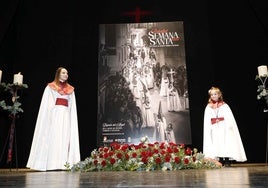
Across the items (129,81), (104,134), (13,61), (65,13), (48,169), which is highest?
(65,13)

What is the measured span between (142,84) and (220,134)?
5.90 ft

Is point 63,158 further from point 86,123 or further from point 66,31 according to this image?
point 66,31

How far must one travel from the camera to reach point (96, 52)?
21.2 ft

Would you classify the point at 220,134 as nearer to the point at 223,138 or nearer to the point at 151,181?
the point at 223,138

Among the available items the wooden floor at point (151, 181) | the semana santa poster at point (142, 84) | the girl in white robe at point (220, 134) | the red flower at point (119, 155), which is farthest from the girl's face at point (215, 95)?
the wooden floor at point (151, 181)

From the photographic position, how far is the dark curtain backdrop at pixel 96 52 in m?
5.95

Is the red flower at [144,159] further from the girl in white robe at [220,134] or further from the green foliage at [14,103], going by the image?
the green foliage at [14,103]

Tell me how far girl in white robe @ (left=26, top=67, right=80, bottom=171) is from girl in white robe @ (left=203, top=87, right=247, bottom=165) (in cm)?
225

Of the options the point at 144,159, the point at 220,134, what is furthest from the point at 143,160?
the point at 220,134

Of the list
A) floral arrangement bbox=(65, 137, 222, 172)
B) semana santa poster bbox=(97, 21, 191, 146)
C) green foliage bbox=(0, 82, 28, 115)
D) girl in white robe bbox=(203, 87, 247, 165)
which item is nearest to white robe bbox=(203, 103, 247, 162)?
girl in white robe bbox=(203, 87, 247, 165)

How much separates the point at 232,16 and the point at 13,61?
4657 mm

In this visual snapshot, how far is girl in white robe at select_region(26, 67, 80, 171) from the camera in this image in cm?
435

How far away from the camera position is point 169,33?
6.34m

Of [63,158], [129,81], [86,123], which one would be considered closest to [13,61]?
[86,123]
